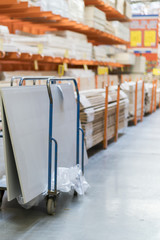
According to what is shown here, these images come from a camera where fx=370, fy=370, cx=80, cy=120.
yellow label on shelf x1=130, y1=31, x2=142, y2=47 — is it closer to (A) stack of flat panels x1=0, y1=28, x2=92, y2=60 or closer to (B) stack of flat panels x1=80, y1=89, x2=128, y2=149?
(A) stack of flat panels x1=0, y1=28, x2=92, y2=60

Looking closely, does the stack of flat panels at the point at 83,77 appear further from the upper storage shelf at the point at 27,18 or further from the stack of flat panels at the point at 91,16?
the stack of flat panels at the point at 91,16

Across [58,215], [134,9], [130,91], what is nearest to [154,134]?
[130,91]

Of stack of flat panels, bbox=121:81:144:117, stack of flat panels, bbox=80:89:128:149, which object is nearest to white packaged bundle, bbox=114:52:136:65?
stack of flat panels, bbox=121:81:144:117

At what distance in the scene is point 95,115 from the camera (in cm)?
531

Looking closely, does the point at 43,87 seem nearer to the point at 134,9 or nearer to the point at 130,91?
the point at 130,91

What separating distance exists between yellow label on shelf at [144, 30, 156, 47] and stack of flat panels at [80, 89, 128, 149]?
1088 centimetres

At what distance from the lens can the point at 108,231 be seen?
288cm

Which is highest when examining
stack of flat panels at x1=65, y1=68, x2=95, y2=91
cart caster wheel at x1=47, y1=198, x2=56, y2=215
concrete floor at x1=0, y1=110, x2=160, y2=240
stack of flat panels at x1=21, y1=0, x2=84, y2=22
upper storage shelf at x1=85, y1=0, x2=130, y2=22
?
upper storage shelf at x1=85, y1=0, x2=130, y2=22

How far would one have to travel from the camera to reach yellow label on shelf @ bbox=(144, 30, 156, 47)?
16708 millimetres

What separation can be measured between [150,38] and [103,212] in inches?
574

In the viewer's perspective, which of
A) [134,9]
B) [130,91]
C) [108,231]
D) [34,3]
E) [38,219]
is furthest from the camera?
[134,9]

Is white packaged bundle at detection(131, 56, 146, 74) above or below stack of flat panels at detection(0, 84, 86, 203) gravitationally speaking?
above

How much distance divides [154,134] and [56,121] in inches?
180

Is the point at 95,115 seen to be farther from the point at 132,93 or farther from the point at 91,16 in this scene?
the point at 91,16
